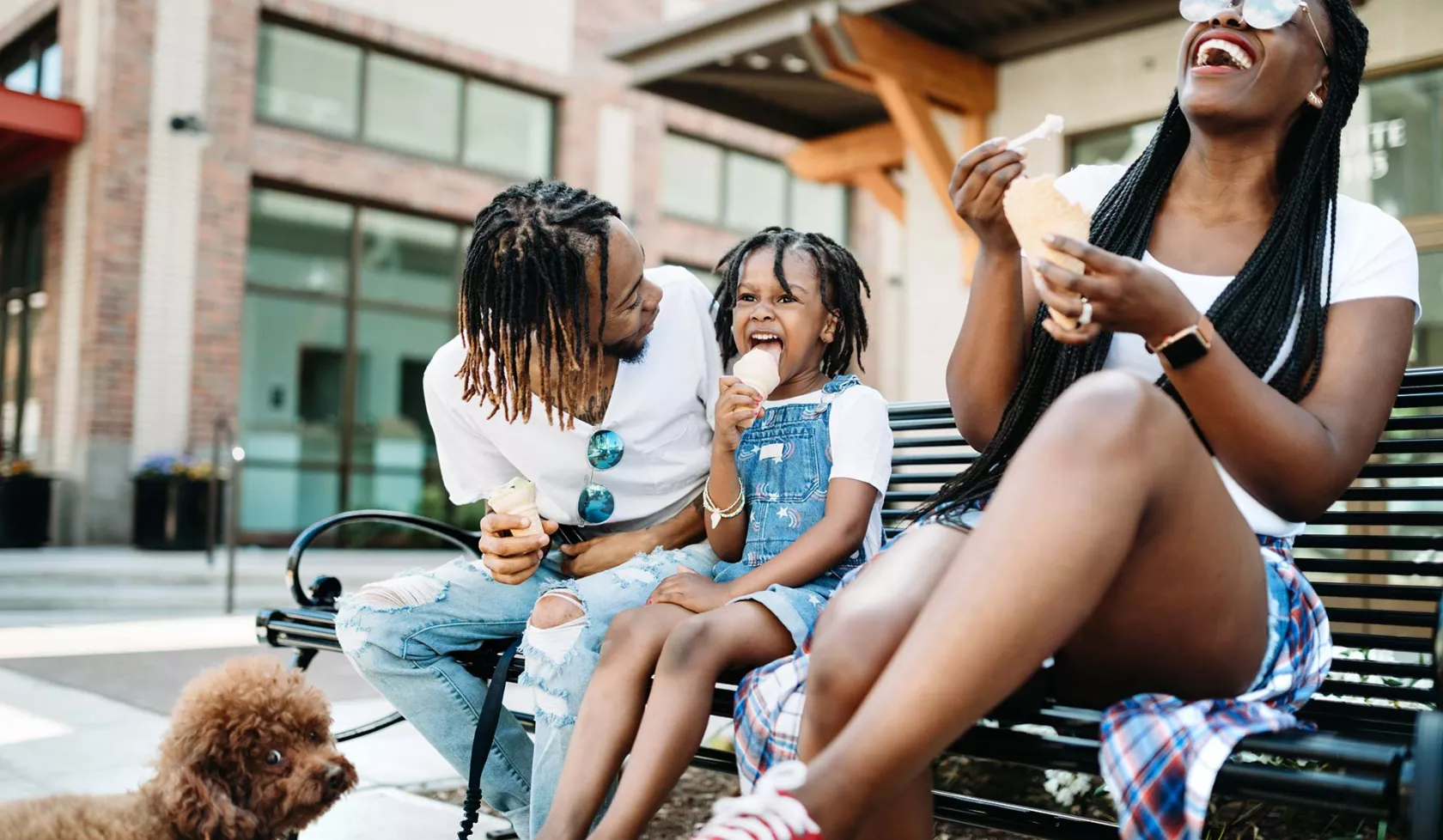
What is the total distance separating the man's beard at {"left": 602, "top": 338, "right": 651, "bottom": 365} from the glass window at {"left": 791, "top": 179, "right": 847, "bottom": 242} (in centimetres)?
1432

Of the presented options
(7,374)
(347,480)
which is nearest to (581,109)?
(347,480)

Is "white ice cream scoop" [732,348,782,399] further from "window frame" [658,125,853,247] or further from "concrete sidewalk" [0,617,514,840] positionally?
"window frame" [658,125,853,247]

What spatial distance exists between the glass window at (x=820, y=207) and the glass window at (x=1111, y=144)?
9581 millimetres

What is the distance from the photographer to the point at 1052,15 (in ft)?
22.3

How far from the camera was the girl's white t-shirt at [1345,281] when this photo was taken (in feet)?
5.77

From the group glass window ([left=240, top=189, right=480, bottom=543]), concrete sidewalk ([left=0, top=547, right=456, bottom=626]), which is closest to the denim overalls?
concrete sidewalk ([left=0, top=547, right=456, bottom=626])

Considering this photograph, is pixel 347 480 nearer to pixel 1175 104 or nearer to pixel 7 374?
pixel 7 374

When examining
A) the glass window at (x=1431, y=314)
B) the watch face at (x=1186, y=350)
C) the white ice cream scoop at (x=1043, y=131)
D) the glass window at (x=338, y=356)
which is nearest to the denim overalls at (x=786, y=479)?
the white ice cream scoop at (x=1043, y=131)

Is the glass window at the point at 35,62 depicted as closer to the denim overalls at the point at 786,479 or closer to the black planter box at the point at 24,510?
the black planter box at the point at 24,510

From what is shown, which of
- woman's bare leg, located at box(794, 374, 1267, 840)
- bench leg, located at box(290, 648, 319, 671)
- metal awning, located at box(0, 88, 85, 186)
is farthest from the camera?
metal awning, located at box(0, 88, 85, 186)

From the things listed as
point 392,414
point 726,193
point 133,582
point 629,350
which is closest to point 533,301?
point 629,350

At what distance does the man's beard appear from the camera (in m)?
2.45

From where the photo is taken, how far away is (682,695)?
1.80 meters

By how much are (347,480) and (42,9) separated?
5680 millimetres
